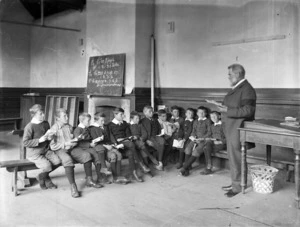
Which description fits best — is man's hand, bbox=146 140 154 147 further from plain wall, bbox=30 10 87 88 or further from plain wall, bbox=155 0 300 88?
plain wall, bbox=30 10 87 88

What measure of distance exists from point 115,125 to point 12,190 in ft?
5.67

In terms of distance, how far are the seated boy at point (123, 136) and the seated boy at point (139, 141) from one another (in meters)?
0.16

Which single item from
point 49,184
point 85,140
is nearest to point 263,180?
point 85,140

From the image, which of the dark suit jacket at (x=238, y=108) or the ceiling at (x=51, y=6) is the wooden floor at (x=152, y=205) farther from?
the ceiling at (x=51, y=6)

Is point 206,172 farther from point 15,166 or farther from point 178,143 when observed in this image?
point 15,166

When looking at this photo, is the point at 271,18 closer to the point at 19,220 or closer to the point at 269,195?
the point at 269,195

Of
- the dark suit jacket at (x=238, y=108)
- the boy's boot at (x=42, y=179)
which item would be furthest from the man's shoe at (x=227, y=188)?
the boy's boot at (x=42, y=179)

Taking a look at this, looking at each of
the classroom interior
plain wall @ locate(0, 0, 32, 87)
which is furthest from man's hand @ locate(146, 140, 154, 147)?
plain wall @ locate(0, 0, 32, 87)

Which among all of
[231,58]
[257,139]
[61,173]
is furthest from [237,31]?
[61,173]

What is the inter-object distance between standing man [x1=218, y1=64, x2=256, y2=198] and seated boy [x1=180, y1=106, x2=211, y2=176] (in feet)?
3.53

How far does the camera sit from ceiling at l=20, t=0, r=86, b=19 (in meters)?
8.89

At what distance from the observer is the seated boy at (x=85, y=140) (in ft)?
14.6

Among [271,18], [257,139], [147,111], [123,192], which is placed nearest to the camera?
[257,139]

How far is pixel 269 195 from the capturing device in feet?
12.5
